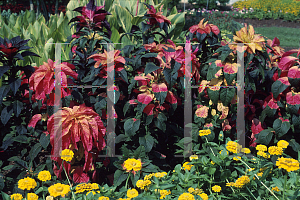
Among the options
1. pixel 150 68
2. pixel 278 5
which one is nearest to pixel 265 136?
pixel 150 68

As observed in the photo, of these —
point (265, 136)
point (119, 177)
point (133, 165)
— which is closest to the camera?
point (133, 165)

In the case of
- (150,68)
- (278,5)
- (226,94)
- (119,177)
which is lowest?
(119,177)

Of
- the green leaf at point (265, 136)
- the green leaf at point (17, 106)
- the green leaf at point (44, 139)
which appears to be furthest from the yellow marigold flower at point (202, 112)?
the green leaf at point (17, 106)

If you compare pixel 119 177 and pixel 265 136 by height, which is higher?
pixel 265 136

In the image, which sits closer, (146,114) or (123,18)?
(146,114)

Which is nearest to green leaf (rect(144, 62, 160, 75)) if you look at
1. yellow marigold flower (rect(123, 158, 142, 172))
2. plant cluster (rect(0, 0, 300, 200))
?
plant cluster (rect(0, 0, 300, 200))

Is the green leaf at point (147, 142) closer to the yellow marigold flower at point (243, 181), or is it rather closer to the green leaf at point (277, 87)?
the yellow marigold flower at point (243, 181)

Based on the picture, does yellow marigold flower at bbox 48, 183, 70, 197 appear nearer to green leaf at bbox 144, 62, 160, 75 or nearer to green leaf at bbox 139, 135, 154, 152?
green leaf at bbox 139, 135, 154, 152

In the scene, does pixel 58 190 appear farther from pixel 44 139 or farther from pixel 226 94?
pixel 226 94

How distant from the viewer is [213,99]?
190 centimetres

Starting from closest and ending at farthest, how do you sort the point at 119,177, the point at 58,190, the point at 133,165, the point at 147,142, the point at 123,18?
1. the point at 58,190
2. the point at 133,165
3. the point at 119,177
4. the point at 147,142
5. the point at 123,18

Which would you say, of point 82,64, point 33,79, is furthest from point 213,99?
point 33,79

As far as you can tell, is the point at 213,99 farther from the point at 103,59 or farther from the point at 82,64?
the point at 82,64

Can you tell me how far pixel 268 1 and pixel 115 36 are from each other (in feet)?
44.2
